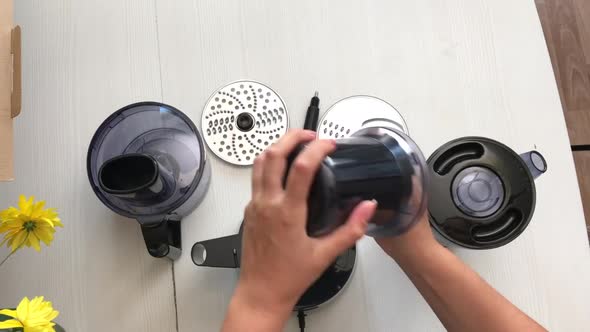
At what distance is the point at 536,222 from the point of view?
69cm

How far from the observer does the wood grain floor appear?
4.09ft

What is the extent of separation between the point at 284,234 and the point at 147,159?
233mm

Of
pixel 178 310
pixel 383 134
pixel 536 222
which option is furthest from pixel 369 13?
pixel 178 310

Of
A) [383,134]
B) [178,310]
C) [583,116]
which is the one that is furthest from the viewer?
[583,116]

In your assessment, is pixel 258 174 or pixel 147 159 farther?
pixel 147 159

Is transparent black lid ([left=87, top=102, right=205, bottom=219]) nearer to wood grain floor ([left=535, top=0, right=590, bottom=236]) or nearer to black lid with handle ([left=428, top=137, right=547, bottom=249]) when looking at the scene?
black lid with handle ([left=428, top=137, right=547, bottom=249])

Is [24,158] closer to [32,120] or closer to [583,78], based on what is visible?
[32,120]

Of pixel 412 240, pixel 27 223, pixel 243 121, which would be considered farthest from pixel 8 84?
pixel 412 240

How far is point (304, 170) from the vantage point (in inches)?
16.6

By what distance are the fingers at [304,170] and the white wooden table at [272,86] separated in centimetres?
29

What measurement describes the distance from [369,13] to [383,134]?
30 cm

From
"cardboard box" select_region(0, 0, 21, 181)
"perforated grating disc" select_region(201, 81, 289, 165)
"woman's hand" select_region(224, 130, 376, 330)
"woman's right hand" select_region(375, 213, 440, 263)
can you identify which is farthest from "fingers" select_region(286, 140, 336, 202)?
"cardboard box" select_region(0, 0, 21, 181)

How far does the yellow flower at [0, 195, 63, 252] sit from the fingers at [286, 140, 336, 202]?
1.02ft

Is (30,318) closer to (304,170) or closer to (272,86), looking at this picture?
(304,170)
